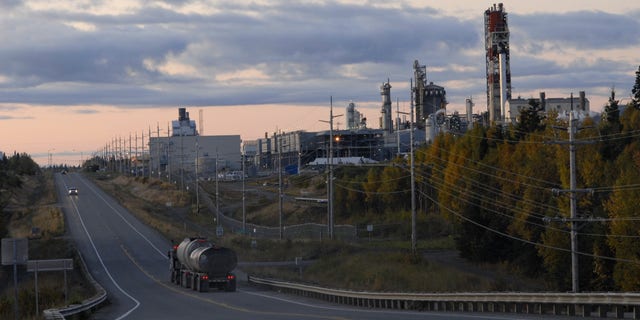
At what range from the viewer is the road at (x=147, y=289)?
30.6 meters

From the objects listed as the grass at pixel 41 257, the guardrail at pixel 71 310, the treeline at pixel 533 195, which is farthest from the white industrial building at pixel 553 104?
the guardrail at pixel 71 310

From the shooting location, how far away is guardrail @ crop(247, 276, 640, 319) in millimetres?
22984

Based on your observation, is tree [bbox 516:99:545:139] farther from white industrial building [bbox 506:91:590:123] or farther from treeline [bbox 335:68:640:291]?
white industrial building [bbox 506:91:590:123]

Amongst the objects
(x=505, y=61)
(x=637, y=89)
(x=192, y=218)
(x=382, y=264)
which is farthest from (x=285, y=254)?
(x=505, y=61)

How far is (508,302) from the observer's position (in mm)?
28000

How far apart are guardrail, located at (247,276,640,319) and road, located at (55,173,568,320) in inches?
46.7

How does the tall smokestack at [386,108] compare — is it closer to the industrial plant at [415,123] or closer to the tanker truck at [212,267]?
the industrial plant at [415,123]

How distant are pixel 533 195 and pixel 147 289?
26520 mm

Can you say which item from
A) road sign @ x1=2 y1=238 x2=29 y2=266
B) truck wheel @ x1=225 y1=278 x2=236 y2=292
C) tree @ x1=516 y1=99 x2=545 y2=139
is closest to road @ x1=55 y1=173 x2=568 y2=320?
truck wheel @ x1=225 y1=278 x2=236 y2=292

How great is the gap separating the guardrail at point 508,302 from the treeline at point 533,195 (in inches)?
305

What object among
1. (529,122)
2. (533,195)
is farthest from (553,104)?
(533,195)

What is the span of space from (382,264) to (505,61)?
185 ft

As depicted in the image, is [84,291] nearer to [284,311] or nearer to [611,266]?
[284,311]

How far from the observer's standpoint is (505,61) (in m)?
111
